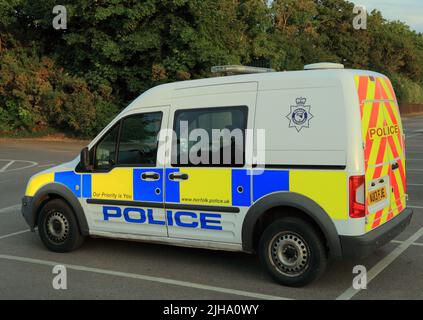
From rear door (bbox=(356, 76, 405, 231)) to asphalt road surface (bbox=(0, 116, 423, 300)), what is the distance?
2.08ft

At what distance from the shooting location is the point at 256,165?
5434 millimetres

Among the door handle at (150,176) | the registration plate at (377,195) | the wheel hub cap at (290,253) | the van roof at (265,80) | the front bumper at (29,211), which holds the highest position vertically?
the van roof at (265,80)

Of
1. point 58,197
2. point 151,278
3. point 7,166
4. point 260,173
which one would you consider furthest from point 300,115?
point 7,166

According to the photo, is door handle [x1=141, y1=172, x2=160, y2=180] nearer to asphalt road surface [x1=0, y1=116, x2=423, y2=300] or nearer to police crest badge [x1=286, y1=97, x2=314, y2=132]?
asphalt road surface [x1=0, y1=116, x2=423, y2=300]

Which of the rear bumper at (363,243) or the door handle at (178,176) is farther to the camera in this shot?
the door handle at (178,176)

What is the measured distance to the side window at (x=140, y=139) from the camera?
20.1ft

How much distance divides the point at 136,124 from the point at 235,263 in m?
1.93

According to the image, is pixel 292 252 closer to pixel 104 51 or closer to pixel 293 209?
pixel 293 209

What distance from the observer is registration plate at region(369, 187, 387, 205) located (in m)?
5.21

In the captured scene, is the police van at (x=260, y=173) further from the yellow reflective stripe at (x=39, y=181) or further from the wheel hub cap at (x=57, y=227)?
the yellow reflective stripe at (x=39, y=181)

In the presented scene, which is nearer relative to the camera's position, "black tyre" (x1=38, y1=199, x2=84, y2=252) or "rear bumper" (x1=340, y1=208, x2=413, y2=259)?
"rear bumper" (x1=340, y1=208, x2=413, y2=259)

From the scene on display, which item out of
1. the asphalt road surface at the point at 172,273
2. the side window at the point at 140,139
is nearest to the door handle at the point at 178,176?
the side window at the point at 140,139

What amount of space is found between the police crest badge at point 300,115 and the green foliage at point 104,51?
2058 cm

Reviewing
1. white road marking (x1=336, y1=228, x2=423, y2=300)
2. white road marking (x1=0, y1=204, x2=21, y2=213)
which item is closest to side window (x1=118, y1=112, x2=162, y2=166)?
white road marking (x1=336, y1=228, x2=423, y2=300)
